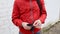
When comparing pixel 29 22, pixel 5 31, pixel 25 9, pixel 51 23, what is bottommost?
pixel 51 23

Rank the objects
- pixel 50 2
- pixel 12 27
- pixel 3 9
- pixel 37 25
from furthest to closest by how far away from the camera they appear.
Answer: pixel 50 2 < pixel 12 27 < pixel 3 9 < pixel 37 25

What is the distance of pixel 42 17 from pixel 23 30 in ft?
0.99

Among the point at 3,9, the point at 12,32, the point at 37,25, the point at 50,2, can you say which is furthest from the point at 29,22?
the point at 50,2

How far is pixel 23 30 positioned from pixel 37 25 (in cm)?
23

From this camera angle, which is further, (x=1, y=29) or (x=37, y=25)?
(x=1, y=29)

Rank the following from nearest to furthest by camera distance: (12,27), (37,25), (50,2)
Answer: (37,25), (12,27), (50,2)

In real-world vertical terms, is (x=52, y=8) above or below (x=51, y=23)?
above

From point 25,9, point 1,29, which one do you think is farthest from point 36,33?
point 1,29

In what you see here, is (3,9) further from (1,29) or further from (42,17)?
(42,17)

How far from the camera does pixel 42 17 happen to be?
2430 mm

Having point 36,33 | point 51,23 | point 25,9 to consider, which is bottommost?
point 51,23

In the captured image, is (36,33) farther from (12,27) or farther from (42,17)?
(12,27)

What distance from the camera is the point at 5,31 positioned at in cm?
388

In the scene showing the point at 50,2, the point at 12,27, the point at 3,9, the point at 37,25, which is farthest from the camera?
the point at 50,2
